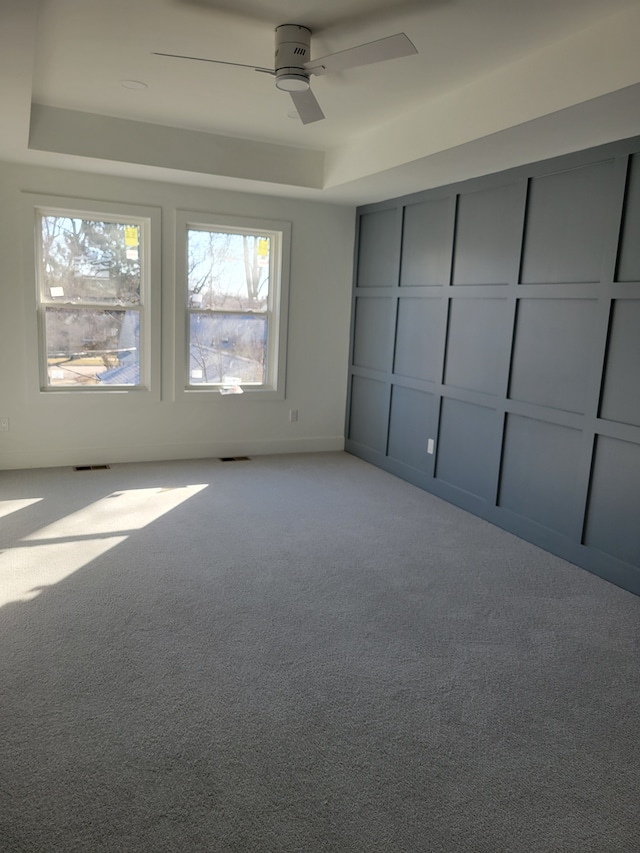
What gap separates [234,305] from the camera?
5.79 meters

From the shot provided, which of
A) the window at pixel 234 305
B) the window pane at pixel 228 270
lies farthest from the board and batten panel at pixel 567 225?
the window pane at pixel 228 270

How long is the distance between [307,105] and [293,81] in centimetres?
31

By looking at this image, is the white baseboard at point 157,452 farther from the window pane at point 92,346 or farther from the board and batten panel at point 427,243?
the board and batten panel at point 427,243

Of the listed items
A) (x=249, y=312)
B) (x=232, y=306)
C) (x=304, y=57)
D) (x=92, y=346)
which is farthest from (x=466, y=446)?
(x=92, y=346)

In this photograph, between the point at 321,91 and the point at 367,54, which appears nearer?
the point at 367,54

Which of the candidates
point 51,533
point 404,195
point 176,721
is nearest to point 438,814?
point 176,721

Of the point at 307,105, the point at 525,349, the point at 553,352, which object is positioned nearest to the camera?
the point at 307,105

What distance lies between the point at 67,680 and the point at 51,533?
1.62 metres

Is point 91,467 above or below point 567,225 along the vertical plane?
below

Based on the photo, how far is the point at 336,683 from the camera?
246cm

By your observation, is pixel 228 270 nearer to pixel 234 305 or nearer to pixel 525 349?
pixel 234 305

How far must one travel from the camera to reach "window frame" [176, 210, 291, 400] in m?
5.42

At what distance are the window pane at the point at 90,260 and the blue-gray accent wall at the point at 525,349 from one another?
2.12m

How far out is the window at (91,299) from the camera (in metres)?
5.11
